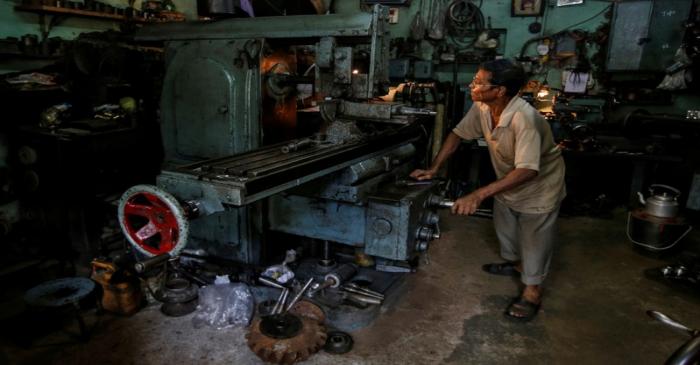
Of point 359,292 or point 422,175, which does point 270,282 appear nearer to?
point 359,292

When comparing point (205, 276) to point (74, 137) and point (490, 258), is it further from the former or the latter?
point (490, 258)

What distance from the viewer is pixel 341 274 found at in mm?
2475

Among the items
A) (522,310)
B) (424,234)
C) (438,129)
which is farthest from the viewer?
(438,129)

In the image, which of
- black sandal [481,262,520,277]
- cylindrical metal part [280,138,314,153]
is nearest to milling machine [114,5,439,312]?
cylindrical metal part [280,138,314,153]

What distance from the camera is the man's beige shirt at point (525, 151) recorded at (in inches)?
76.8

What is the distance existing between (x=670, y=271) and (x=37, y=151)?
3.70m

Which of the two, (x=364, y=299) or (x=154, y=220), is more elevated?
(x=154, y=220)

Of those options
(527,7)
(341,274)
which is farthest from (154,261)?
(527,7)

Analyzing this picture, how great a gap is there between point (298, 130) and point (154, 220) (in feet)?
5.04

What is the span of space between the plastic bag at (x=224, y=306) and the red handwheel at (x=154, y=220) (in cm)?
91

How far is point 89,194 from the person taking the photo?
259 cm

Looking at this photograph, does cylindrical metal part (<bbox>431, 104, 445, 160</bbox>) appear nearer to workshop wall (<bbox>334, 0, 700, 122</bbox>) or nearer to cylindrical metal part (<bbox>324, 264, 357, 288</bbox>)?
workshop wall (<bbox>334, 0, 700, 122</bbox>)

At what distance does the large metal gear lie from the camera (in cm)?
183

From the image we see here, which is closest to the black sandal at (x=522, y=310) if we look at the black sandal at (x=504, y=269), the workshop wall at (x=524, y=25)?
the black sandal at (x=504, y=269)
